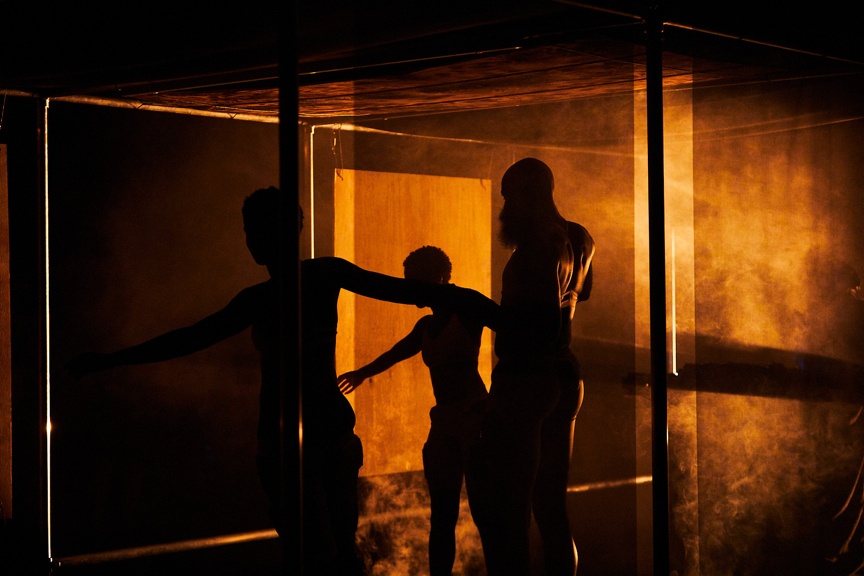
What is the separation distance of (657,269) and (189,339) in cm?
149

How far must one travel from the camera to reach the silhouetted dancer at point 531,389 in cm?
261

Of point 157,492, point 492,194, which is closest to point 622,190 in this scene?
point 492,194

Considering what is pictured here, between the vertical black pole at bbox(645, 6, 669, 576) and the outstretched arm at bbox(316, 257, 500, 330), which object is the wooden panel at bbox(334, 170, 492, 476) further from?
the vertical black pole at bbox(645, 6, 669, 576)

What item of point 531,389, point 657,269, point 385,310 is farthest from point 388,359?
point 657,269

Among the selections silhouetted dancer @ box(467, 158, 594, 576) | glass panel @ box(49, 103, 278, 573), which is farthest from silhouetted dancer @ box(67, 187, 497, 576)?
glass panel @ box(49, 103, 278, 573)

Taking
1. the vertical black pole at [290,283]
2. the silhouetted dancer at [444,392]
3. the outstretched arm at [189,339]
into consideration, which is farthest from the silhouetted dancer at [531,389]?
the outstretched arm at [189,339]

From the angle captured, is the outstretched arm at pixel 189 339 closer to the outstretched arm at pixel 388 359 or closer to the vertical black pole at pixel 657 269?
the outstretched arm at pixel 388 359

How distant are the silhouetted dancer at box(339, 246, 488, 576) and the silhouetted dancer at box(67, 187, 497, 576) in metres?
0.05

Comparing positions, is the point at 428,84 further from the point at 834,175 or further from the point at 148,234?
the point at 834,175

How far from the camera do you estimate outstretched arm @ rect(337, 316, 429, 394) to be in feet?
8.02

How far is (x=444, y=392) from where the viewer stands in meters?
2.53

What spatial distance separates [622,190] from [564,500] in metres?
0.98

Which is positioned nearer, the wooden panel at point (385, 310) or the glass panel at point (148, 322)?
the wooden panel at point (385, 310)

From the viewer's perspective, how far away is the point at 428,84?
2.75m
